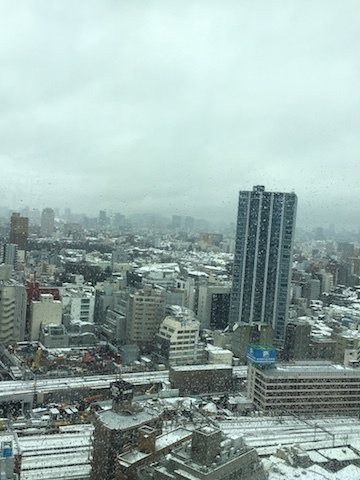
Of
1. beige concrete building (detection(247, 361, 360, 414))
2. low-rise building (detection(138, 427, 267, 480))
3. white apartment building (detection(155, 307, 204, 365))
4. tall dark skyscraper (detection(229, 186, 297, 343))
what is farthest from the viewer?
tall dark skyscraper (detection(229, 186, 297, 343))

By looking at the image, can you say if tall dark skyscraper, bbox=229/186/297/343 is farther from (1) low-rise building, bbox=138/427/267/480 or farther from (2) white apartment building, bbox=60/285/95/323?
(1) low-rise building, bbox=138/427/267/480

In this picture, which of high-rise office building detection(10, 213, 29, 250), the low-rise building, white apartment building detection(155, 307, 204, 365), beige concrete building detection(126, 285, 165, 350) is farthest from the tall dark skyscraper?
the low-rise building

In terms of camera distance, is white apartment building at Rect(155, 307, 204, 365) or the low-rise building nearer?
Answer: the low-rise building

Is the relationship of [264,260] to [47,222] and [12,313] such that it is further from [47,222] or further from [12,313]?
[47,222]

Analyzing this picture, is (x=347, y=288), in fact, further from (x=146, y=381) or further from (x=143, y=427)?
(x=143, y=427)

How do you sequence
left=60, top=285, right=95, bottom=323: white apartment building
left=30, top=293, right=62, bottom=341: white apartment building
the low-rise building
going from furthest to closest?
left=60, top=285, right=95, bottom=323: white apartment building, left=30, top=293, right=62, bottom=341: white apartment building, the low-rise building

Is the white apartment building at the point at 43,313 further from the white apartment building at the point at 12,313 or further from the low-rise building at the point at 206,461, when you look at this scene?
the low-rise building at the point at 206,461
